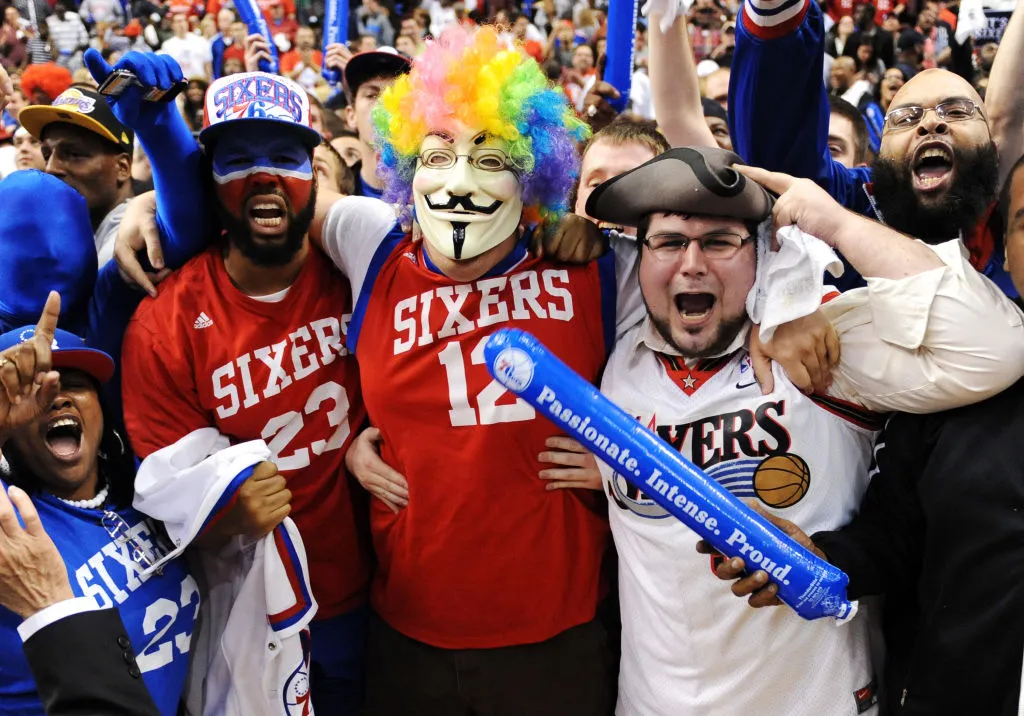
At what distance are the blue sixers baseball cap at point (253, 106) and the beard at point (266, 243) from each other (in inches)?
7.8

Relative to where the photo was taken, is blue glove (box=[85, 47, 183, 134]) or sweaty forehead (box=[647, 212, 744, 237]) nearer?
sweaty forehead (box=[647, 212, 744, 237])

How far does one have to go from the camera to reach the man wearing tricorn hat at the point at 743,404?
2.19 meters

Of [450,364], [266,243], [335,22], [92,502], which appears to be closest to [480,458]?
[450,364]

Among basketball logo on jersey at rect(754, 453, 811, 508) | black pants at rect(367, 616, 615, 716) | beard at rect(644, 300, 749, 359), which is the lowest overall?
black pants at rect(367, 616, 615, 716)

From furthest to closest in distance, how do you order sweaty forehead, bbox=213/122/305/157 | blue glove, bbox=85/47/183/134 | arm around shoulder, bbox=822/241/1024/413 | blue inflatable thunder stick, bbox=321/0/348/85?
blue inflatable thunder stick, bbox=321/0/348/85
sweaty forehead, bbox=213/122/305/157
blue glove, bbox=85/47/183/134
arm around shoulder, bbox=822/241/1024/413

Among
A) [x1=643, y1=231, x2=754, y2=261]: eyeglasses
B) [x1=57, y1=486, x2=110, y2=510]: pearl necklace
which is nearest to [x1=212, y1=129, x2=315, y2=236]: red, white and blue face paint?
[x1=57, y1=486, x2=110, y2=510]: pearl necklace

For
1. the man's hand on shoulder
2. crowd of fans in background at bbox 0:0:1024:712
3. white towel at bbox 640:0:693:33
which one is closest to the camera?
the man's hand on shoulder

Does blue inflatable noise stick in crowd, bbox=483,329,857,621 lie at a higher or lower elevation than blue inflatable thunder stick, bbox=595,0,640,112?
lower

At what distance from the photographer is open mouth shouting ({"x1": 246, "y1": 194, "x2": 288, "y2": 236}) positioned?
9.06 feet

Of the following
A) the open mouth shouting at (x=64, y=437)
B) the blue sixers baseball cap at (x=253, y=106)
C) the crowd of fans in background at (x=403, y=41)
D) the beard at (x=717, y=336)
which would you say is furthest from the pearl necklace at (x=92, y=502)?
the crowd of fans in background at (x=403, y=41)

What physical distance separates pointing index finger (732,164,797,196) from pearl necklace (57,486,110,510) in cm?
173

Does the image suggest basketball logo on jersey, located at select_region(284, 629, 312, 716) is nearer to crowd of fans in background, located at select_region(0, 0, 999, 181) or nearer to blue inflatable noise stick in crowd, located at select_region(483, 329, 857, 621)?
blue inflatable noise stick in crowd, located at select_region(483, 329, 857, 621)

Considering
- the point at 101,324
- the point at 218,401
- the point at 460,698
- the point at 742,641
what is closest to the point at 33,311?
the point at 101,324

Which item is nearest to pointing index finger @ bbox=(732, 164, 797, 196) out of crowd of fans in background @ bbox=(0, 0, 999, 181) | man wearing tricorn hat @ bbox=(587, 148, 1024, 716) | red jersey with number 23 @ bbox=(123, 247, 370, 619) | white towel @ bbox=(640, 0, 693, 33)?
man wearing tricorn hat @ bbox=(587, 148, 1024, 716)
